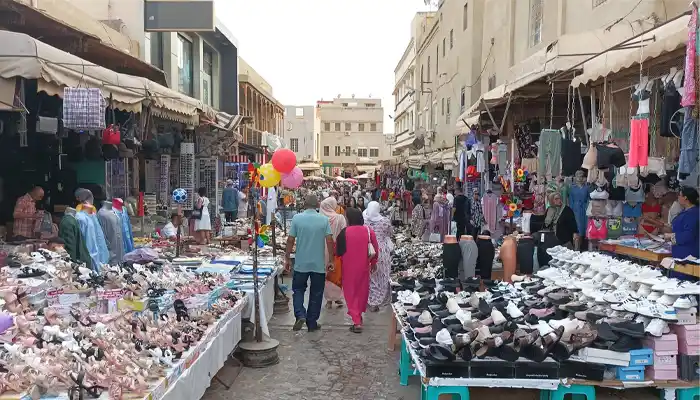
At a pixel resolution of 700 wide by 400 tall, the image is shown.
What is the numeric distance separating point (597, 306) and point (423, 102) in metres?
28.4

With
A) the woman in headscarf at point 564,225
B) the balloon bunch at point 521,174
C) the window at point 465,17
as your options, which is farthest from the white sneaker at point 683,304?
the window at point 465,17

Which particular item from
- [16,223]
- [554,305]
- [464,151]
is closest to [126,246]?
[16,223]

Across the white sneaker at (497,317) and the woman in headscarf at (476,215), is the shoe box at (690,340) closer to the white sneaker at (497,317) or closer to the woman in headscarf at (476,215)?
the white sneaker at (497,317)

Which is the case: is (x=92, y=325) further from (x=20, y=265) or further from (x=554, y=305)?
(x=554, y=305)

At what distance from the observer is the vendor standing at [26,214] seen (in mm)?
7781

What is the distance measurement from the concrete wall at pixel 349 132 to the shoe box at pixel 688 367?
6508cm

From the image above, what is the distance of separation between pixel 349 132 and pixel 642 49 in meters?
66.3

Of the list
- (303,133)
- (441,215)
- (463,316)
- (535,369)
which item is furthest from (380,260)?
(303,133)

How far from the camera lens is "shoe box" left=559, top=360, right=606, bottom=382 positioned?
4246 millimetres

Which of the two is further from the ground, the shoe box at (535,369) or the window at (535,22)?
the window at (535,22)

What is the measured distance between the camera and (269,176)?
8.49m

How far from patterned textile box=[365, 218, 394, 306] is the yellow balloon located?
5.02ft

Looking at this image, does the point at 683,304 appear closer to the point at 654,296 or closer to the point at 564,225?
the point at 654,296

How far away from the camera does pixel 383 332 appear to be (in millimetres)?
7707
